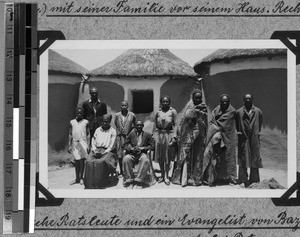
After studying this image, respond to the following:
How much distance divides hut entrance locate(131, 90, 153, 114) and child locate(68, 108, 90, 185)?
32cm

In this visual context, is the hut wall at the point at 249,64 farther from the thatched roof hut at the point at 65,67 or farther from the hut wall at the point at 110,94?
the thatched roof hut at the point at 65,67

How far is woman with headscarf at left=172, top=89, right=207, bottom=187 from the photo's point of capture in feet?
10.6

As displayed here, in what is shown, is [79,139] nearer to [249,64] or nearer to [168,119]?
[168,119]

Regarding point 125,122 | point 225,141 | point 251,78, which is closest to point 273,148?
point 225,141

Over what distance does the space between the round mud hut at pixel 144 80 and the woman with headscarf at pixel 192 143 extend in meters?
0.07

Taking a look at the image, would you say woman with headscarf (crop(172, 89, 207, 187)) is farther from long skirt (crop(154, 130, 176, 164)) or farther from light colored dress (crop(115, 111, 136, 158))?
light colored dress (crop(115, 111, 136, 158))

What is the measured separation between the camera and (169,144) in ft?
10.6

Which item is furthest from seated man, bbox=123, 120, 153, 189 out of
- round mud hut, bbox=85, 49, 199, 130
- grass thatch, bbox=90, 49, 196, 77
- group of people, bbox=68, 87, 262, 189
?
grass thatch, bbox=90, 49, 196, 77

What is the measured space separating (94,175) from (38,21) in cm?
97

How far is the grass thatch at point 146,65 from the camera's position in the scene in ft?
10.6

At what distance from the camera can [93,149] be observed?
324 cm

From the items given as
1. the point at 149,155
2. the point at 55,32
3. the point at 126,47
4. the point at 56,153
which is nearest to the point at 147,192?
the point at 149,155

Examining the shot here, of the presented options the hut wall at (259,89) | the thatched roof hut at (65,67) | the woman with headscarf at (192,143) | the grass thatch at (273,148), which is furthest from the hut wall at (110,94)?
the grass thatch at (273,148)

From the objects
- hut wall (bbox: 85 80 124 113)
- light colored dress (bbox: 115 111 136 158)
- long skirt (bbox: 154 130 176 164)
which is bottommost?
long skirt (bbox: 154 130 176 164)
